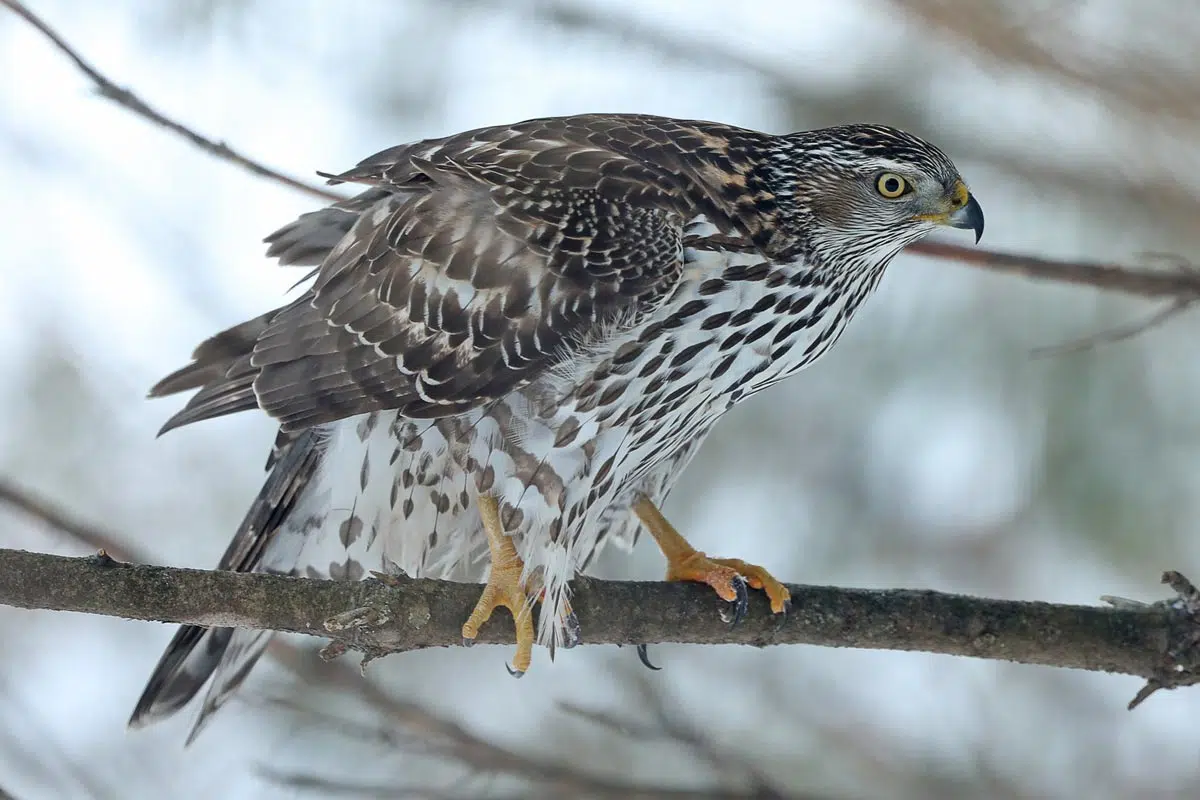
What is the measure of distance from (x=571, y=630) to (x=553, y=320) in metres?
0.86

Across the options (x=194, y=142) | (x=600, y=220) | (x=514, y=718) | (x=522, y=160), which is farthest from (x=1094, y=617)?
(x=514, y=718)

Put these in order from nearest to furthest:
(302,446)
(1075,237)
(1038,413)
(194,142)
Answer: (194,142), (302,446), (1075,237), (1038,413)

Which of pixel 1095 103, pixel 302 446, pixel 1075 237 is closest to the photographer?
pixel 302 446

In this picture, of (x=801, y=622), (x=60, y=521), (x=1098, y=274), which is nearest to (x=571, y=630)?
(x=801, y=622)

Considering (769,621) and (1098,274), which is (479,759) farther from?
(1098,274)

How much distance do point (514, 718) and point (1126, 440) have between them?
318 centimetres

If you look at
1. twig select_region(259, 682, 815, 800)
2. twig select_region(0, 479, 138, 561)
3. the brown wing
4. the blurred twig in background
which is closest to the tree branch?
twig select_region(259, 682, 815, 800)

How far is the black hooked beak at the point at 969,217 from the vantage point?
3.70 meters

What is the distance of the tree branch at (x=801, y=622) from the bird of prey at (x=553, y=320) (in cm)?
10

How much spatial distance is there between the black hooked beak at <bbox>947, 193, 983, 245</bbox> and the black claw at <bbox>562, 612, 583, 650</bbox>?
1.59 m

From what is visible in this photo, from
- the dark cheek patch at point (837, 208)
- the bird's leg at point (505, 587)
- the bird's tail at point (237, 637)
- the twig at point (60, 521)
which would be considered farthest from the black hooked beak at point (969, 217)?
the twig at point (60, 521)

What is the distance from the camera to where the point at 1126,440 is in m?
5.90

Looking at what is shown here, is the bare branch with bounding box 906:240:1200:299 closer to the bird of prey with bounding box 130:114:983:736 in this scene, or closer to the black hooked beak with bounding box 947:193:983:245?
→ the black hooked beak with bounding box 947:193:983:245

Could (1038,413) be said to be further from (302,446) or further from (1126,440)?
(302,446)
